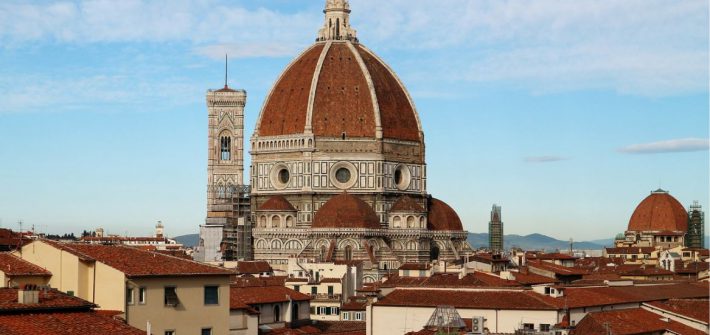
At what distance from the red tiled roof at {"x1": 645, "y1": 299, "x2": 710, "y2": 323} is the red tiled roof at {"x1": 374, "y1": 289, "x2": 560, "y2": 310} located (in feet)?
16.3

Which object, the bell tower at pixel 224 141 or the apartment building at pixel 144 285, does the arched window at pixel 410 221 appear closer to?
the bell tower at pixel 224 141

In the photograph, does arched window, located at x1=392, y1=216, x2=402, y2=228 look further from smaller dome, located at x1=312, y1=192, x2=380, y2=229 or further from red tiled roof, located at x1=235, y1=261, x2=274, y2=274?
red tiled roof, located at x1=235, y1=261, x2=274, y2=274

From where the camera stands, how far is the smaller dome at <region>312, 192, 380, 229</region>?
108 meters

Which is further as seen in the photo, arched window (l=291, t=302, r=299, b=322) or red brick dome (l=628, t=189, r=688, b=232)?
red brick dome (l=628, t=189, r=688, b=232)

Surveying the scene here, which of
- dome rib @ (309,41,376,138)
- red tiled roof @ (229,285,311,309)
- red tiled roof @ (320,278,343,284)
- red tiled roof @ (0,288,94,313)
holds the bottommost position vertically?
red tiled roof @ (320,278,343,284)

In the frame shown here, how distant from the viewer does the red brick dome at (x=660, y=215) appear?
481ft

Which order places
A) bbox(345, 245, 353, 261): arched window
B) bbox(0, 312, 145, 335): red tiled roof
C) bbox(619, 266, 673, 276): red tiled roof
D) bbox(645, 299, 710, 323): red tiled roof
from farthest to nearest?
bbox(345, 245, 353, 261): arched window → bbox(619, 266, 673, 276): red tiled roof → bbox(645, 299, 710, 323): red tiled roof → bbox(0, 312, 145, 335): red tiled roof

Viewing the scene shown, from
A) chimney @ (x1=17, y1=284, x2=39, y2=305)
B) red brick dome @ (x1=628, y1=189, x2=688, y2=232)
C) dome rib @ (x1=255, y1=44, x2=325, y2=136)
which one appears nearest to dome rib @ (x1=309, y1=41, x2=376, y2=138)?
dome rib @ (x1=255, y1=44, x2=325, y2=136)

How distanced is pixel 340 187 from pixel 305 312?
59.6 metres

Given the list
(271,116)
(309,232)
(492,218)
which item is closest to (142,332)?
(309,232)

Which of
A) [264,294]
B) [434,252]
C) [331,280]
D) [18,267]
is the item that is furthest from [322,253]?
[18,267]

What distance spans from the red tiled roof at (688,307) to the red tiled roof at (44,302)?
2881cm

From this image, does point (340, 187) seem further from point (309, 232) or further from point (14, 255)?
point (14, 255)

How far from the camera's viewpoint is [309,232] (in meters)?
110
